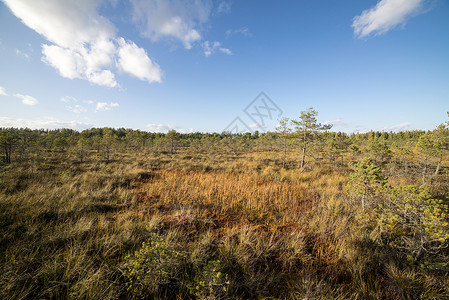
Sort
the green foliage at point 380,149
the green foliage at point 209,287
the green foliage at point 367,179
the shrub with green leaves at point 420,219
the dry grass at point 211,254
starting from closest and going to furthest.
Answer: the green foliage at point 209,287
the dry grass at point 211,254
the shrub with green leaves at point 420,219
the green foliage at point 367,179
the green foliage at point 380,149

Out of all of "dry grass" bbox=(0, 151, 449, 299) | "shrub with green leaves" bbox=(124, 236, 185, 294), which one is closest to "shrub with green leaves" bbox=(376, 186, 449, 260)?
"dry grass" bbox=(0, 151, 449, 299)

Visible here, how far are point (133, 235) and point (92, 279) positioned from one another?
97cm

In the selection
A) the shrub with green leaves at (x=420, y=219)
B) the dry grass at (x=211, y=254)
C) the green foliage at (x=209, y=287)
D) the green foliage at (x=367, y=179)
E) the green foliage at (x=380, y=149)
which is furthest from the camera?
the green foliage at (x=380, y=149)

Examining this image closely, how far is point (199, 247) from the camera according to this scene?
97.4 inches

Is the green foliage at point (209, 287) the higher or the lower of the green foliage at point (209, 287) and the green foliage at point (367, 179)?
the lower

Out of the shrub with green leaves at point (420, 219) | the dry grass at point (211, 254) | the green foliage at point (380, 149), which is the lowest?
the dry grass at point (211, 254)

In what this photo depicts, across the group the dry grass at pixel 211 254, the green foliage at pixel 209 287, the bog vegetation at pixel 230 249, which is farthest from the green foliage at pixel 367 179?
the green foliage at pixel 209 287

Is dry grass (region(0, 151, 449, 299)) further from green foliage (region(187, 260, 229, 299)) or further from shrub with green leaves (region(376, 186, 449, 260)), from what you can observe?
shrub with green leaves (region(376, 186, 449, 260))

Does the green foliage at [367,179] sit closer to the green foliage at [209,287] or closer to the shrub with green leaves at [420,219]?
the shrub with green leaves at [420,219]

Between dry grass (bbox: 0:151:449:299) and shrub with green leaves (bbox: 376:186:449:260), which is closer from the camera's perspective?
dry grass (bbox: 0:151:449:299)

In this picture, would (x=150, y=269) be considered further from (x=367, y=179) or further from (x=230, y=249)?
(x=367, y=179)

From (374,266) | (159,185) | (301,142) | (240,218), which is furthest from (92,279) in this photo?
(301,142)

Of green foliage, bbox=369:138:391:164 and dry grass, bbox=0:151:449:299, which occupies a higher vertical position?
green foliage, bbox=369:138:391:164

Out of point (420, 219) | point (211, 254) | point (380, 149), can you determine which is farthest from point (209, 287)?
point (380, 149)
